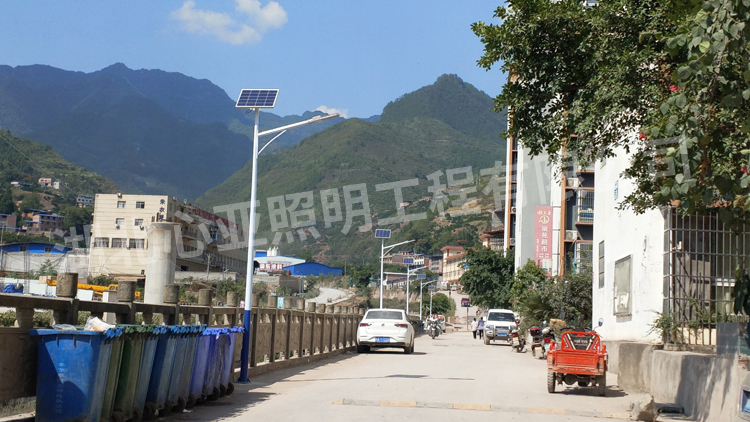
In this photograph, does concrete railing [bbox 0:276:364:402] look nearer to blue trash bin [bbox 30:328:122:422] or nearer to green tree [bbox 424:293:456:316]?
blue trash bin [bbox 30:328:122:422]

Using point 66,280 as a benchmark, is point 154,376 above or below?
below

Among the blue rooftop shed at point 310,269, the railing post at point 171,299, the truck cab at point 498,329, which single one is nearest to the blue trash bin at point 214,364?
the railing post at point 171,299

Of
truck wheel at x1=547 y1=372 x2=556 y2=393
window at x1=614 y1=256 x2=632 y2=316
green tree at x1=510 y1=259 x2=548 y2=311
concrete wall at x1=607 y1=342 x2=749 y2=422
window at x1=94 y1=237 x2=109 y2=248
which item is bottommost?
truck wheel at x1=547 y1=372 x2=556 y2=393

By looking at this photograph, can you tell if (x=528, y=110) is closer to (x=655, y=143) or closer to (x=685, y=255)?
(x=655, y=143)

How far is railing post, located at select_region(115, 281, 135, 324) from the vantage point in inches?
357

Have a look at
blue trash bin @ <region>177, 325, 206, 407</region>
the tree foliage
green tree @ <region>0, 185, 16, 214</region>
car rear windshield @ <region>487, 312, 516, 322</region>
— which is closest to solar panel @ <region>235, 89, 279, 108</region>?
the tree foliage

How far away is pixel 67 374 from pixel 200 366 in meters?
3.27

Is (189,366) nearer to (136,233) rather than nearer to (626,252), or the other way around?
(626,252)

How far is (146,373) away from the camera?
8.37 metres

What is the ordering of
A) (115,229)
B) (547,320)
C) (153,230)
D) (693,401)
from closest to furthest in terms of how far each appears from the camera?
(693,401) → (153,230) → (547,320) → (115,229)

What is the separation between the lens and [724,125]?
9023 mm

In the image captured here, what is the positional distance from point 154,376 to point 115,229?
339 feet

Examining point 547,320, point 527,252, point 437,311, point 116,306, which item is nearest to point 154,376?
point 116,306

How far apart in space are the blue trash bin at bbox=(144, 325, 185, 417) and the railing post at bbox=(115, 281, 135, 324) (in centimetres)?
73
